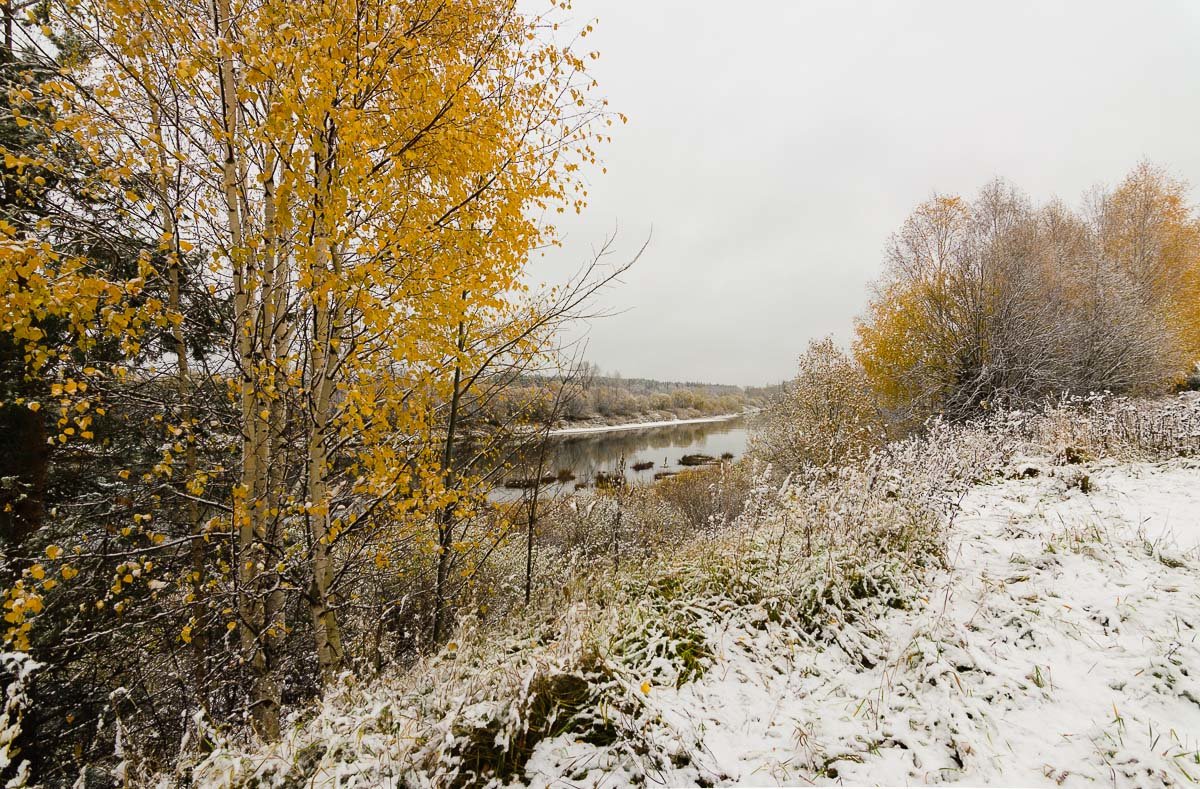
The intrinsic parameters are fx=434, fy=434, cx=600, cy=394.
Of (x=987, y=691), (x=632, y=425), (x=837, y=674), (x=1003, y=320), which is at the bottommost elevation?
(x=632, y=425)

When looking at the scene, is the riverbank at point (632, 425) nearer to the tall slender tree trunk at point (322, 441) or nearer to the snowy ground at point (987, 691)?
the tall slender tree trunk at point (322, 441)

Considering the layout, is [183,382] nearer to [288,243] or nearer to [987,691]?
[288,243]

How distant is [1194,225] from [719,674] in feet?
106

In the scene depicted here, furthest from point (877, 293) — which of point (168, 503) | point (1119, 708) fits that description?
point (168, 503)

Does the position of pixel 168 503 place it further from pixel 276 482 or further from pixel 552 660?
pixel 552 660

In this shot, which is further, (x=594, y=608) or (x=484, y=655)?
(x=594, y=608)

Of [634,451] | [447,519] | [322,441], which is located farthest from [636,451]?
[322,441]

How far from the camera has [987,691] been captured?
2.53 meters

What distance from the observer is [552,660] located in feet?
9.23

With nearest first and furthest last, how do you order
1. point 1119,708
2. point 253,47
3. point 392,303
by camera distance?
point 1119,708, point 253,47, point 392,303

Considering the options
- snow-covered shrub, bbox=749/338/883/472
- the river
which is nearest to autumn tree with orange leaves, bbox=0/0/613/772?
snow-covered shrub, bbox=749/338/883/472

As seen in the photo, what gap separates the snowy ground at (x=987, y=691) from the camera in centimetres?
215

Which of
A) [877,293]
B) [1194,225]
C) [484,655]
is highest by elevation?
[1194,225]

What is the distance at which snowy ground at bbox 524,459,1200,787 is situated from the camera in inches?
84.5
